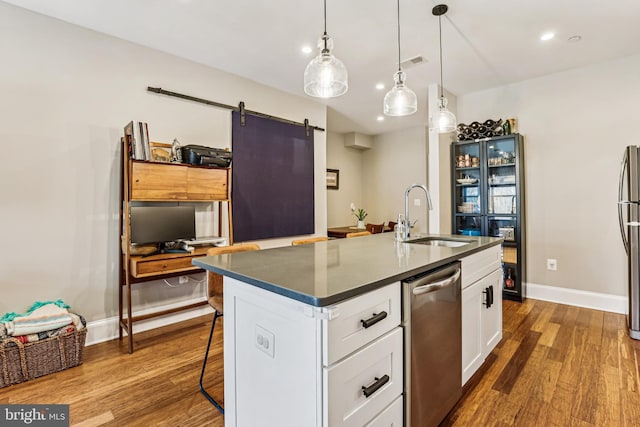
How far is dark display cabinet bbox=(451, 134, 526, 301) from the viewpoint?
3693 millimetres

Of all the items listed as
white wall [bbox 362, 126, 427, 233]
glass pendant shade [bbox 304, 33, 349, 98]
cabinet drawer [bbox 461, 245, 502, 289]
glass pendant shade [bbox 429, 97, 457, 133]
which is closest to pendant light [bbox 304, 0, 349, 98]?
glass pendant shade [bbox 304, 33, 349, 98]

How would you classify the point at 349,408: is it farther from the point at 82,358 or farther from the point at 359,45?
the point at 359,45

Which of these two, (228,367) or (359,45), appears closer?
(228,367)

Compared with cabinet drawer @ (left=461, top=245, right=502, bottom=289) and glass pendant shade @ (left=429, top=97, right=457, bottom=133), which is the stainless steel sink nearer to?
cabinet drawer @ (left=461, top=245, right=502, bottom=289)

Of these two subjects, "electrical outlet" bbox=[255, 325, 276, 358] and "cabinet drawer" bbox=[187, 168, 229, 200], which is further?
"cabinet drawer" bbox=[187, 168, 229, 200]

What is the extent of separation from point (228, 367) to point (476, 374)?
167cm

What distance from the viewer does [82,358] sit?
7.54 ft

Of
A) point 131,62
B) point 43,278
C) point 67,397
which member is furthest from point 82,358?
point 131,62

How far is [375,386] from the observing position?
114cm

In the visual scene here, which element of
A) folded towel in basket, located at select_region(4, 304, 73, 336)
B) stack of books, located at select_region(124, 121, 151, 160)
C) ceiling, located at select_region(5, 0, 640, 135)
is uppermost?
ceiling, located at select_region(5, 0, 640, 135)

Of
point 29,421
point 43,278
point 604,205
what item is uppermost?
point 604,205

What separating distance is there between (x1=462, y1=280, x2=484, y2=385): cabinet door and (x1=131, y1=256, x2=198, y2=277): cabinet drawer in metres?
2.03

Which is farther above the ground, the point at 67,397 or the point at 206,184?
the point at 206,184

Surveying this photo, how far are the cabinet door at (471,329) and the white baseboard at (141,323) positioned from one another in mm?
2582
